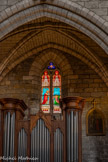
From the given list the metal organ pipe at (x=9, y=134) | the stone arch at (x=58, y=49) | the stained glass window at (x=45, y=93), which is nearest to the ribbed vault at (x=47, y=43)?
the stone arch at (x=58, y=49)

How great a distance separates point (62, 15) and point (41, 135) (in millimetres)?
3892

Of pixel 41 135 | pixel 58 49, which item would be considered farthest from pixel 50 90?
pixel 41 135

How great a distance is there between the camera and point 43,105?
16891mm

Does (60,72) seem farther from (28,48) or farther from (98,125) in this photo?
(98,125)

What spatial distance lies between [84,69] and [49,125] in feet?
16.7

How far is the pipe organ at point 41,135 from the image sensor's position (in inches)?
471

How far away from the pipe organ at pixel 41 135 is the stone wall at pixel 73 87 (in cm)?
366

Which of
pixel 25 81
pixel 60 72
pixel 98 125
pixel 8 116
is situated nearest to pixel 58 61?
pixel 60 72

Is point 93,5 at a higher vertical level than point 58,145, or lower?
higher

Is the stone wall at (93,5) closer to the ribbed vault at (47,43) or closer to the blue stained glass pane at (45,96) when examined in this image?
the ribbed vault at (47,43)

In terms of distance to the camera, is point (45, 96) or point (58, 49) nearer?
point (45, 96)

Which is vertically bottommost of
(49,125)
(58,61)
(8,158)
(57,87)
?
(8,158)

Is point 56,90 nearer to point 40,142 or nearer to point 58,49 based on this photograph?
point 58,49

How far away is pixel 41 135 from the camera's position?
40.3ft
